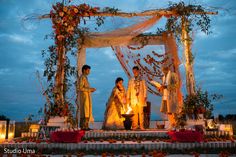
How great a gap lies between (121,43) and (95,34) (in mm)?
903

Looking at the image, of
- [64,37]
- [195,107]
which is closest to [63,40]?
Result: [64,37]

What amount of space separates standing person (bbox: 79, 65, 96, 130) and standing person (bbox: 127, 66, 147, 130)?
1.37 meters

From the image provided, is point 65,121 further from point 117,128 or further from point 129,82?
point 129,82

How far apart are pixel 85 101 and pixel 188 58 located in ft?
10.5

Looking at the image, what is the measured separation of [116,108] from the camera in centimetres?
884

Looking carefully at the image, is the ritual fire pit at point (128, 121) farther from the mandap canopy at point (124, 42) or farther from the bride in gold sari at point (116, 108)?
the mandap canopy at point (124, 42)

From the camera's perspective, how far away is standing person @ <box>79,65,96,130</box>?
318 inches

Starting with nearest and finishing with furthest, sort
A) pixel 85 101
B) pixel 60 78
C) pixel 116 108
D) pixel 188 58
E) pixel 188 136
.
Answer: pixel 188 136 → pixel 60 78 → pixel 188 58 → pixel 85 101 → pixel 116 108

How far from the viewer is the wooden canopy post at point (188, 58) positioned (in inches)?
309

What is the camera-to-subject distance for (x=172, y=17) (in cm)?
838

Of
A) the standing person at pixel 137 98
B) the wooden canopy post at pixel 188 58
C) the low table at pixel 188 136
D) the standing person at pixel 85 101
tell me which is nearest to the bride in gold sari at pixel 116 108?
the standing person at pixel 137 98

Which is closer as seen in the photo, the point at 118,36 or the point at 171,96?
the point at 171,96

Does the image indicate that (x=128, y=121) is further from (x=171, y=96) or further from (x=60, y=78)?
(x=60, y=78)

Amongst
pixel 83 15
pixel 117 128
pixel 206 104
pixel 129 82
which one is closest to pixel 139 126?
pixel 117 128
